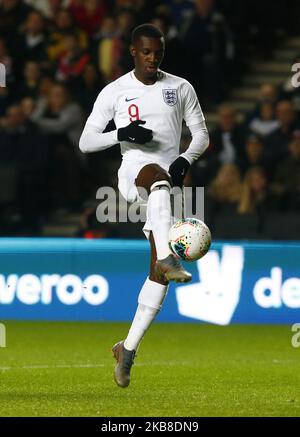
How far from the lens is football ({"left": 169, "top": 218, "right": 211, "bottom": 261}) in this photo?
26.2 feet

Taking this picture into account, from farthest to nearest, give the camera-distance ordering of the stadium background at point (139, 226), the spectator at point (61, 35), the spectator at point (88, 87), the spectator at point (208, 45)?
the spectator at point (61, 35) < the spectator at point (208, 45) < the spectator at point (88, 87) < the stadium background at point (139, 226)

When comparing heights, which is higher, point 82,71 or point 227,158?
point 82,71

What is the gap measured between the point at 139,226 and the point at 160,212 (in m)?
5.60

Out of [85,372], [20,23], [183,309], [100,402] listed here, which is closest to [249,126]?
[183,309]

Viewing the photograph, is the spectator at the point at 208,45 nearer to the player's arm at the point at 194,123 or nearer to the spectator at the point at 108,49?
the spectator at the point at 108,49

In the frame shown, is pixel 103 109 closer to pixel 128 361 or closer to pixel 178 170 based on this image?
pixel 178 170

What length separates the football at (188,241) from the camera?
800cm

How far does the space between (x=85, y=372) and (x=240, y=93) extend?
8.37m

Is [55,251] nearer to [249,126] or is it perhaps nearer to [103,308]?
[103,308]

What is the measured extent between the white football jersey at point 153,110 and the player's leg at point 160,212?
0.25 meters

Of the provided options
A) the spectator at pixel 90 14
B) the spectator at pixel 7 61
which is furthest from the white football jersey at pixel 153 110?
the spectator at pixel 90 14

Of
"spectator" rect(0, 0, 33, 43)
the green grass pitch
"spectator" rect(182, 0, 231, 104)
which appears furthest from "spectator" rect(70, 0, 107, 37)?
the green grass pitch

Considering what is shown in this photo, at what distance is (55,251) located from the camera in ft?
42.5

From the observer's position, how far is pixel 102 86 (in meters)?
16.1
